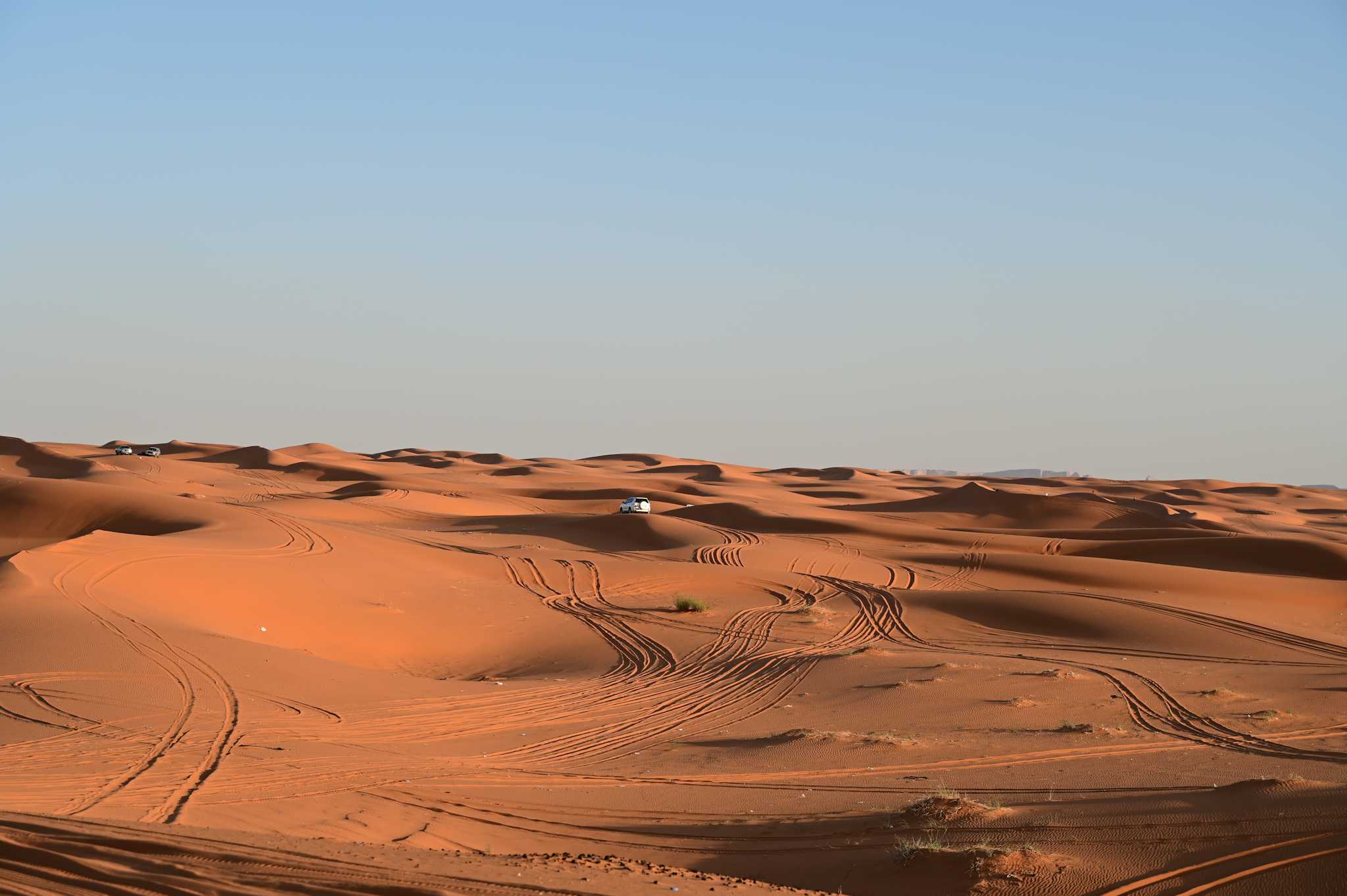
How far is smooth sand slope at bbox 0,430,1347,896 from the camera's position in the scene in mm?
7438

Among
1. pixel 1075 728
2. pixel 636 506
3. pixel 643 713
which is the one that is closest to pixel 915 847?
pixel 1075 728

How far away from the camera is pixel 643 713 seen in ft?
47.4

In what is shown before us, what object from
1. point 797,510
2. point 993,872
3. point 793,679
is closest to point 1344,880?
point 993,872

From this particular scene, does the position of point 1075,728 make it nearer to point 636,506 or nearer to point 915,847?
point 915,847

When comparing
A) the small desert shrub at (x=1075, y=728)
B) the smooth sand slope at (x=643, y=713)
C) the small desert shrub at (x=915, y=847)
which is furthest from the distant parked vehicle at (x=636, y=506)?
the small desert shrub at (x=915, y=847)

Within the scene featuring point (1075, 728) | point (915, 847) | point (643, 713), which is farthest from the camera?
point (643, 713)

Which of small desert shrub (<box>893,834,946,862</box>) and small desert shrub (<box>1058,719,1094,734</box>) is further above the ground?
small desert shrub (<box>893,834,946,862</box>)

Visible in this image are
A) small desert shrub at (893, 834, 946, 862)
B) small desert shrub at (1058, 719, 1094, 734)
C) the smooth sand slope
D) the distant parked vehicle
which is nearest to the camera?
the smooth sand slope

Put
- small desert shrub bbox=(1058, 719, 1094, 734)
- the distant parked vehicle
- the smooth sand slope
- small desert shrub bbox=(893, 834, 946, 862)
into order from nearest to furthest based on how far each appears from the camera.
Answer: the smooth sand slope
small desert shrub bbox=(893, 834, 946, 862)
small desert shrub bbox=(1058, 719, 1094, 734)
the distant parked vehicle

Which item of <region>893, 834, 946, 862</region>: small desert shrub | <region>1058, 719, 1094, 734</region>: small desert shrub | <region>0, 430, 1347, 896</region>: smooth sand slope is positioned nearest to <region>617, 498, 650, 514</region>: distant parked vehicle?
<region>0, 430, 1347, 896</region>: smooth sand slope

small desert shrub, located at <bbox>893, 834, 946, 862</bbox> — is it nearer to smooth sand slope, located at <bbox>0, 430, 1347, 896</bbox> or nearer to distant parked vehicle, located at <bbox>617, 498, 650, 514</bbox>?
smooth sand slope, located at <bbox>0, 430, 1347, 896</bbox>

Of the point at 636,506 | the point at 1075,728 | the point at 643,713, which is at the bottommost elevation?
the point at 643,713

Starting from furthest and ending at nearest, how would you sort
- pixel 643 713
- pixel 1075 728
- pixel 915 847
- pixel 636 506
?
pixel 636 506 < pixel 643 713 < pixel 1075 728 < pixel 915 847

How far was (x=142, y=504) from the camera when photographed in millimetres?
32156
